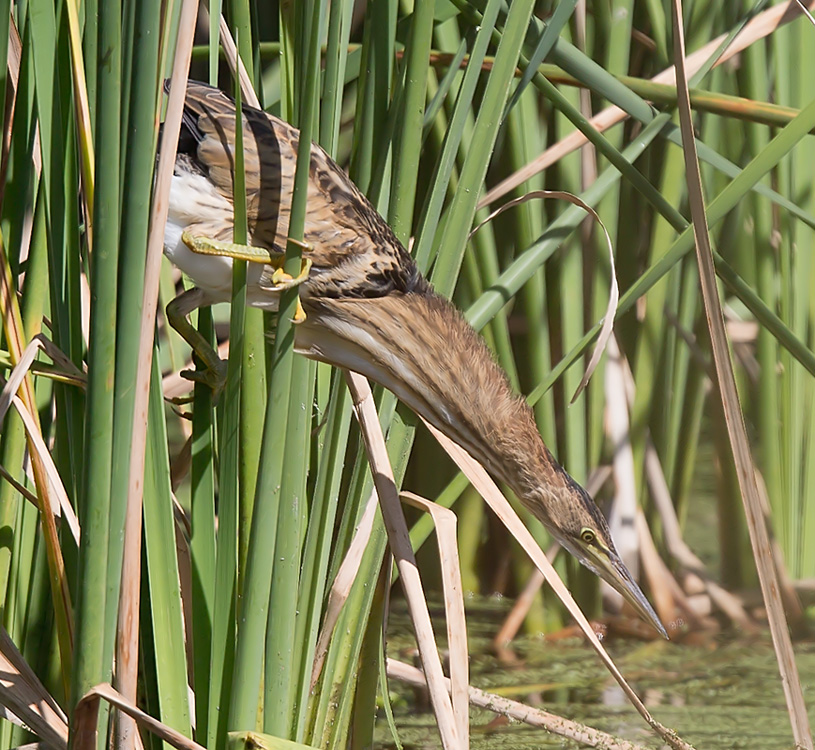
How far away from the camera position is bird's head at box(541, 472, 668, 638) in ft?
4.28

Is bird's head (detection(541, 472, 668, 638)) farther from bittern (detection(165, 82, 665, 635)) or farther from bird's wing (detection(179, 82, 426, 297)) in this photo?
bird's wing (detection(179, 82, 426, 297))

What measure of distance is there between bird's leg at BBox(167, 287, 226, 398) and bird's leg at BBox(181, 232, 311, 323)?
101 mm

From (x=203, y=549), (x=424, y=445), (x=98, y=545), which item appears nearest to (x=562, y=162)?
(x=424, y=445)

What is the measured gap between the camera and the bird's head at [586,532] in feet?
4.28

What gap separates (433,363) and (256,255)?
0.28 metres

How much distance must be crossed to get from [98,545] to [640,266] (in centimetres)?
162

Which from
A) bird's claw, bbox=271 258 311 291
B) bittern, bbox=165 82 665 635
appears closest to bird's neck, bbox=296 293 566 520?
bittern, bbox=165 82 665 635

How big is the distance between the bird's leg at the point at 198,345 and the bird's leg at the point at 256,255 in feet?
0.33

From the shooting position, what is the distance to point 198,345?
3.96ft

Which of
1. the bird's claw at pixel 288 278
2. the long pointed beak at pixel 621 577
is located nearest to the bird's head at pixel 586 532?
the long pointed beak at pixel 621 577

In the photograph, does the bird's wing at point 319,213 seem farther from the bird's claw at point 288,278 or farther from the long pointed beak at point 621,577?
the long pointed beak at point 621,577

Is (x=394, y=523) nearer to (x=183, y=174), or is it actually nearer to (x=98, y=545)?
(x=98, y=545)

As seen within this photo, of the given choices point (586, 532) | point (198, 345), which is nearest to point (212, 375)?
point (198, 345)

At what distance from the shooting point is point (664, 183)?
207 centimetres
